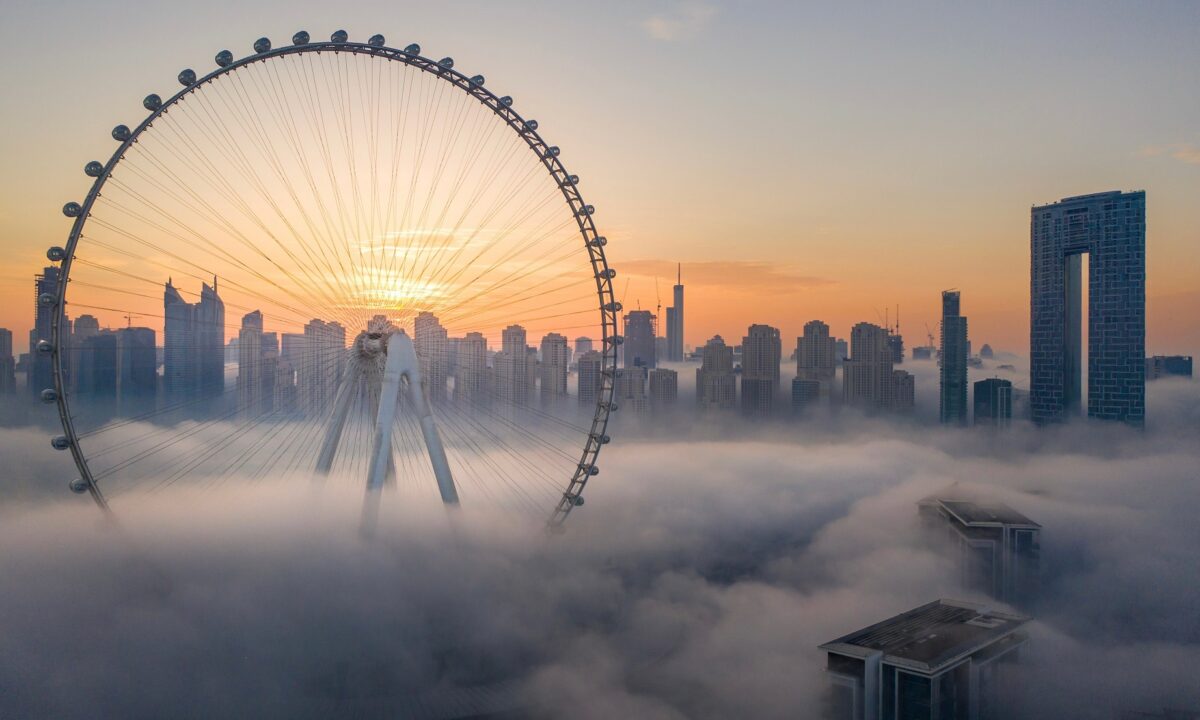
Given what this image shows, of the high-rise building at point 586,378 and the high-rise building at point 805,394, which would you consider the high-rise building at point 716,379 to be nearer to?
the high-rise building at point 805,394

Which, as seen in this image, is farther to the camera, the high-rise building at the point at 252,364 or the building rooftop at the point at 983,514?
the building rooftop at the point at 983,514

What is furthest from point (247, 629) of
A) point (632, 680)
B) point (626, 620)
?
point (626, 620)

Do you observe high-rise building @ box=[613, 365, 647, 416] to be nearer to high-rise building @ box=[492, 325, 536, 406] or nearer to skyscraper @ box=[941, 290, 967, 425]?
skyscraper @ box=[941, 290, 967, 425]

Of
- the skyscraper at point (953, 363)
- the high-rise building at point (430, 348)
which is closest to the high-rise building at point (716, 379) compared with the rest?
the skyscraper at point (953, 363)

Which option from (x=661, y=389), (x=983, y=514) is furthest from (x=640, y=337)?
(x=983, y=514)

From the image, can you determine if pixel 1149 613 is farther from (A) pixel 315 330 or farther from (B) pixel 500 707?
(A) pixel 315 330

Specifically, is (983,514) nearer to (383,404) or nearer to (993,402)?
(993,402)
